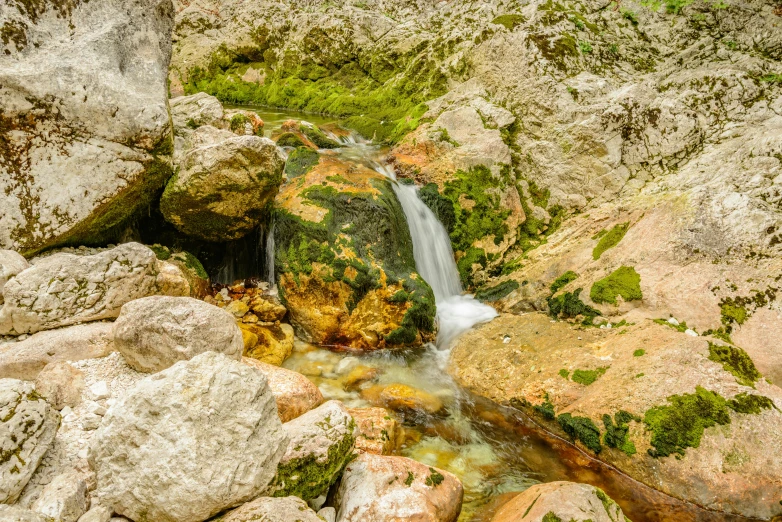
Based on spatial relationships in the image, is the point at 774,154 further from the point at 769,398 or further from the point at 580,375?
the point at 580,375

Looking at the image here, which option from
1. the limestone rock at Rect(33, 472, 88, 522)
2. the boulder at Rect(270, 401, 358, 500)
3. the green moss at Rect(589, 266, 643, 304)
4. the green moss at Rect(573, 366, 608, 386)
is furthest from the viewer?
the green moss at Rect(589, 266, 643, 304)

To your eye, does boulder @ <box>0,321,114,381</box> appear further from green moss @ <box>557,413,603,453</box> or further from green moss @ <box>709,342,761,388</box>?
green moss @ <box>709,342,761,388</box>

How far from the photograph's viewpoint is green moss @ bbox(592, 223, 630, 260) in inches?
300

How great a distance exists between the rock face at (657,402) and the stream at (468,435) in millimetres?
203

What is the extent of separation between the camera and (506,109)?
35.1 feet

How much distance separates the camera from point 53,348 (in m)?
4.41

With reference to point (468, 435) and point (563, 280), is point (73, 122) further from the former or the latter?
point (563, 280)

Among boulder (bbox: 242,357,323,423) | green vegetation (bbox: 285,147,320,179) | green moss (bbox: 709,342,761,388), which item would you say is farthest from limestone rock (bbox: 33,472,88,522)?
green vegetation (bbox: 285,147,320,179)

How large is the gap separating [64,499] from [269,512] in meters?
1.25

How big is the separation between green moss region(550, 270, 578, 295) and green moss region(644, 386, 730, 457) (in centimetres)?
283

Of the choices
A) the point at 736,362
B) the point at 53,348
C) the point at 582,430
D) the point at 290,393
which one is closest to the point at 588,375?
the point at 582,430

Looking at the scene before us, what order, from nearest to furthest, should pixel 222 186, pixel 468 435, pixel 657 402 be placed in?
pixel 657 402 < pixel 468 435 < pixel 222 186

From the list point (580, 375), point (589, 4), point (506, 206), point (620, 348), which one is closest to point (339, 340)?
point (580, 375)

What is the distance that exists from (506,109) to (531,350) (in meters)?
6.53
